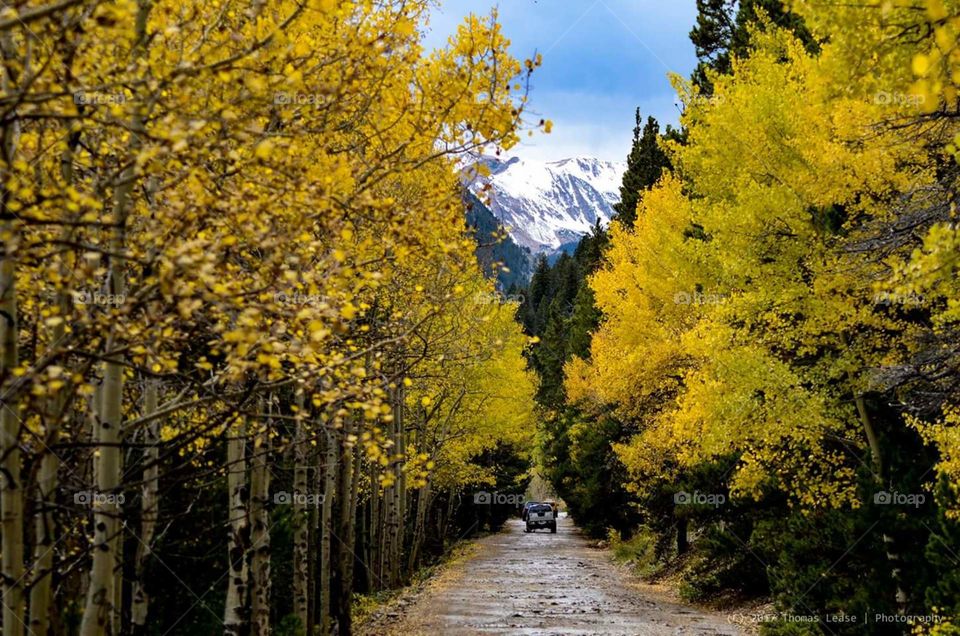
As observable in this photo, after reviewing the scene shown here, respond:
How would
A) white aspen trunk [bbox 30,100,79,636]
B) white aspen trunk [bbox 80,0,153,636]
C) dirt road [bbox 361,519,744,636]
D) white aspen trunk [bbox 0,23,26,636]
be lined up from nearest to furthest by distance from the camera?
white aspen trunk [bbox 0,23,26,636] < white aspen trunk [bbox 30,100,79,636] < white aspen trunk [bbox 80,0,153,636] < dirt road [bbox 361,519,744,636]

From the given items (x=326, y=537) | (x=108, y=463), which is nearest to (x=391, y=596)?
(x=326, y=537)

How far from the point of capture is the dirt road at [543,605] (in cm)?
1299

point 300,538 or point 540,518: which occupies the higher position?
point 300,538

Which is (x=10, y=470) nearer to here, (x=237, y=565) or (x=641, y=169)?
(x=237, y=565)

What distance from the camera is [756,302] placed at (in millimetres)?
11312

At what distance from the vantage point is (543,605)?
15.9m

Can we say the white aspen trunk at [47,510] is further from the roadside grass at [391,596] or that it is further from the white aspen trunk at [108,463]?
the roadside grass at [391,596]

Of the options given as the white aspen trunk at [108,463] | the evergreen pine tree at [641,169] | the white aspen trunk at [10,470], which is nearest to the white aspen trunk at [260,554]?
the white aspen trunk at [108,463]

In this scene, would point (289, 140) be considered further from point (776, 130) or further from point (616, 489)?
point (616, 489)

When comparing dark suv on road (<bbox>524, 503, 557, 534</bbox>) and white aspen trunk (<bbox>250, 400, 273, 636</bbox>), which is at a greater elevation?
white aspen trunk (<bbox>250, 400, 273, 636</bbox>)

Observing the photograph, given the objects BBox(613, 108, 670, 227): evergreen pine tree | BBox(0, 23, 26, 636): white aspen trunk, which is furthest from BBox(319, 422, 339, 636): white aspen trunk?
BBox(613, 108, 670, 227): evergreen pine tree

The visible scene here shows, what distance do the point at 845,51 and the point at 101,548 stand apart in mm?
6817

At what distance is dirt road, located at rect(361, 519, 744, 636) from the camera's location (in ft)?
42.6

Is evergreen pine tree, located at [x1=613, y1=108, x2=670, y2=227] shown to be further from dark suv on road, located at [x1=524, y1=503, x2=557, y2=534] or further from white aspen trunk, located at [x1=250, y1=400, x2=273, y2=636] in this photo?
white aspen trunk, located at [x1=250, y1=400, x2=273, y2=636]
